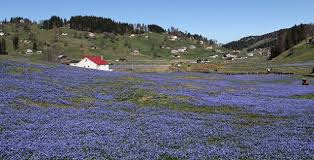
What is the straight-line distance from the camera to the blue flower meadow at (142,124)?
71.3 feet

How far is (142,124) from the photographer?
99.3ft

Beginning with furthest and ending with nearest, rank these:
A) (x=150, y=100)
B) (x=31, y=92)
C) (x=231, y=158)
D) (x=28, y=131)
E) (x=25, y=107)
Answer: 1. (x=150, y=100)
2. (x=31, y=92)
3. (x=25, y=107)
4. (x=28, y=131)
5. (x=231, y=158)

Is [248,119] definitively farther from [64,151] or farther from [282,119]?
[64,151]

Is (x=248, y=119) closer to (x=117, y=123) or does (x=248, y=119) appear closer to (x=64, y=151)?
(x=117, y=123)

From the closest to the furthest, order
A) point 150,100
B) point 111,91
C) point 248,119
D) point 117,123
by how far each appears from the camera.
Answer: point 117,123, point 248,119, point 150,100, point 111,91

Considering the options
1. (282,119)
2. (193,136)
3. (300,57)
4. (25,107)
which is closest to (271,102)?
(282,119)

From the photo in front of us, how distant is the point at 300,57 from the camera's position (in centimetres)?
19962

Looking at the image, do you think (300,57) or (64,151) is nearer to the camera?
(64,151)

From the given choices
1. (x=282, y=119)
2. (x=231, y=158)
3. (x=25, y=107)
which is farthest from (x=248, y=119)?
(x=25, y=107)

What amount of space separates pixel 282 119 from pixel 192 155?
16.9 metres

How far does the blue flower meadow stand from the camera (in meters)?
21.7

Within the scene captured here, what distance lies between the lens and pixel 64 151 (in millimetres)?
20938

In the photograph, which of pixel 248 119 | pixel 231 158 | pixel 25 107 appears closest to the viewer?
Answer: pixel 231 158

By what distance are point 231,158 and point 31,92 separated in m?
25.0
